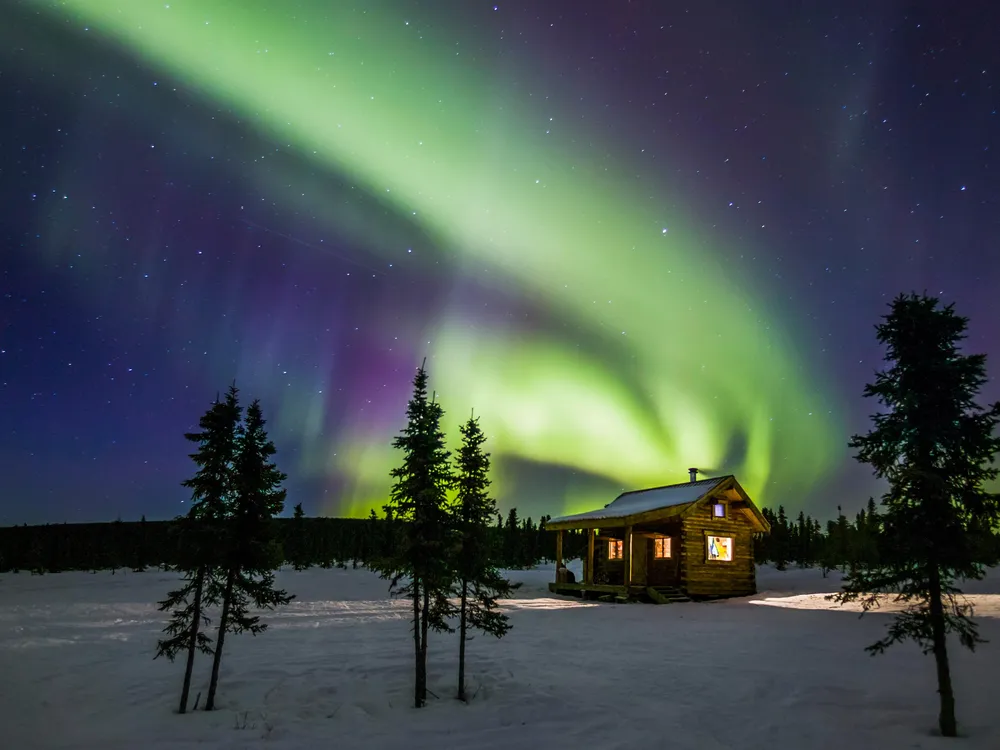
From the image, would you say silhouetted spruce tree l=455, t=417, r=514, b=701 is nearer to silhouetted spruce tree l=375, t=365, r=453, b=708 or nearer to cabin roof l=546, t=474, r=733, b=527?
silhouetted spruce tree l=375, t=365, r=453, b=708

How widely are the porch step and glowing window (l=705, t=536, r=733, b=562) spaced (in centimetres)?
310

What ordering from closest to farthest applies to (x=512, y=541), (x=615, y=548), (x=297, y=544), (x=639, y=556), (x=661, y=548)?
(x=661, y=548) → (x=639, y=556) → (x=615, y=548) → (x=297, y=544) → (x=512, y=541)

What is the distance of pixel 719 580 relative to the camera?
3456cm

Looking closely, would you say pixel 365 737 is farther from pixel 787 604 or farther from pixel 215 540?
pixel 787 604

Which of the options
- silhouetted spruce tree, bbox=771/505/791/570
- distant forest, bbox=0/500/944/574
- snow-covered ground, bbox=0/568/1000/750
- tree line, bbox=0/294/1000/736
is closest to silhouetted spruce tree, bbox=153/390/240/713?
tree line, bbox=0/294/1000/736

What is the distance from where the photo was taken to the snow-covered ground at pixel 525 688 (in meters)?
10.8

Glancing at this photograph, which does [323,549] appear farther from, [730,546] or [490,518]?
[490,518]

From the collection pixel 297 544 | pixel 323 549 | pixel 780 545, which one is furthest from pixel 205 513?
pixel 780 545

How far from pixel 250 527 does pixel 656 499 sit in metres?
28.0

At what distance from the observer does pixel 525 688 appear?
13898 millimetres

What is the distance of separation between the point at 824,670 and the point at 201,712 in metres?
14.5

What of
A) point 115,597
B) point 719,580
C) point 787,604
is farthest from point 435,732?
point 115,597

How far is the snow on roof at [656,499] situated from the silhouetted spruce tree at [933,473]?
2236cm

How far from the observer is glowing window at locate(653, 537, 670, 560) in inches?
1404
